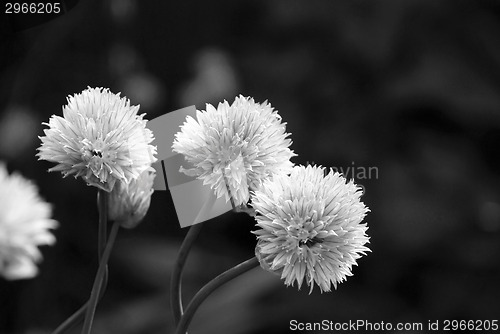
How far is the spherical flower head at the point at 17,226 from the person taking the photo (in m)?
0.24

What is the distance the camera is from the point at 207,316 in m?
0.73

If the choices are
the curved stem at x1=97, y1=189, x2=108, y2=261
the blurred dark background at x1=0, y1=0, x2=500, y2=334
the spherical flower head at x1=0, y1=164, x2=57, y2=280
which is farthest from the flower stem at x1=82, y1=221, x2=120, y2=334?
the blurred dark background at x1=0, y1=0, x2=500, y2=334

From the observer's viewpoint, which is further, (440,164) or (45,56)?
(440,164)

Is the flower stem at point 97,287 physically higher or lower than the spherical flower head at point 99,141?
lower

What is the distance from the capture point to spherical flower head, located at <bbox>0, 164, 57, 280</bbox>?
9.6 inches

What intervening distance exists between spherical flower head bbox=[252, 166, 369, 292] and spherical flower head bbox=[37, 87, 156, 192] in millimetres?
66

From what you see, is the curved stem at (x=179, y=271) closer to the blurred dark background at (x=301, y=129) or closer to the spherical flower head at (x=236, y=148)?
the spherical flower head at (x=236, y=148)

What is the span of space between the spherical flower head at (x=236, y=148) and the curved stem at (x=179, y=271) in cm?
3

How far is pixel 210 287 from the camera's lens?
38 cm

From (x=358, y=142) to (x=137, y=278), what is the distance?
27 centimetres

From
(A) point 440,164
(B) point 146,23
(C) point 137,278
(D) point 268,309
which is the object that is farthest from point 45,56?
(A) point 440,164

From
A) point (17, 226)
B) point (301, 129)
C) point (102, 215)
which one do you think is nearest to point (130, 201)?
point (102, 215)

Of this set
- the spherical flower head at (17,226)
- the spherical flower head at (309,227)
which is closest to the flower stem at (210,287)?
the spherical flower head at (309,227)

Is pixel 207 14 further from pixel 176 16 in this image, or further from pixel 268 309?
pixel 268 309
